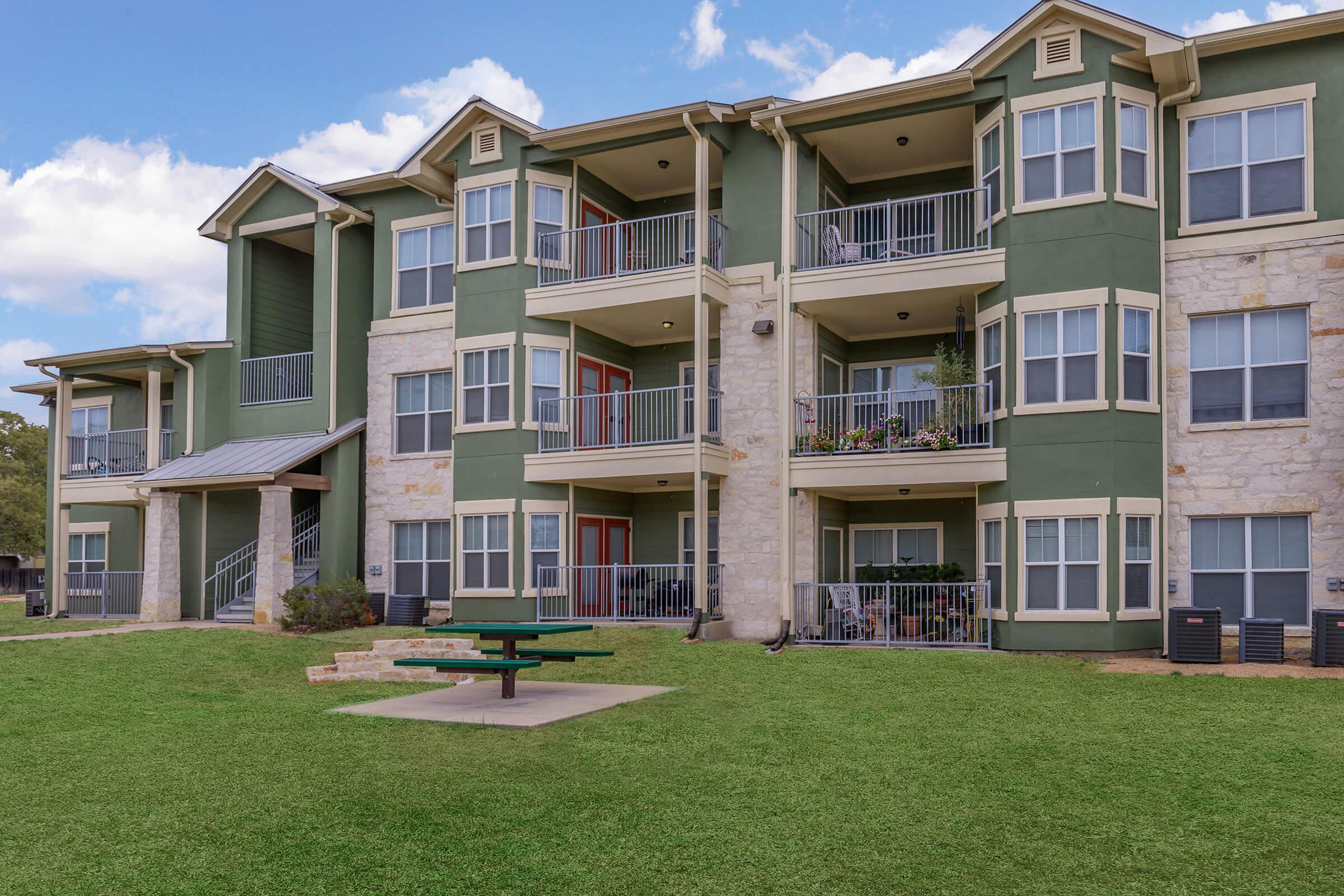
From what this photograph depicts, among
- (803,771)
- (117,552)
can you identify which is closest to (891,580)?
(803,771)

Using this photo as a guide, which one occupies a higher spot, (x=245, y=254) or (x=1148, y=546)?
(x=245, y=254)

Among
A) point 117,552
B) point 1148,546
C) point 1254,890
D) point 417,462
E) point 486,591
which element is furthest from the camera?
point 117,552

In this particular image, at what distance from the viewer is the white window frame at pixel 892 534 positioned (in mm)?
20344

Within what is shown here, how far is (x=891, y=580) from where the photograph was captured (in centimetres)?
1912

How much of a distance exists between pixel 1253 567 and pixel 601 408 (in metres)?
12.0

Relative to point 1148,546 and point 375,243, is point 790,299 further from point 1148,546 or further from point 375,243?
point 375,243

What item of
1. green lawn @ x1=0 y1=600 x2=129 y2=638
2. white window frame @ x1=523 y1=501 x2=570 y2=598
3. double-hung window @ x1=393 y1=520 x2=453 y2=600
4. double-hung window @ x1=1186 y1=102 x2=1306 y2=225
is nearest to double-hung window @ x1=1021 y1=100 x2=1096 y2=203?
double-hung window @ x1=1186 y1=102 x2=1306 y2=225

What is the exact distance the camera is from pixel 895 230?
19.8m

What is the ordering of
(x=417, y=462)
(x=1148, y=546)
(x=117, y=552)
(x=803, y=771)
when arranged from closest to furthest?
(x=803, y=771), (x=1148, y=546), (x=417, y=462), (x=117, y=552)

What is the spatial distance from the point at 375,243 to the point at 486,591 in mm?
8360

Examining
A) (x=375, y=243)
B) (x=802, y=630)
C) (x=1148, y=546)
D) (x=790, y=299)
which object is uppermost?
(x=375, y=243)

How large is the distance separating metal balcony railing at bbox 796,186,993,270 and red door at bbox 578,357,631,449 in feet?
16.3

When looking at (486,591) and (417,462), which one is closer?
(486,591)

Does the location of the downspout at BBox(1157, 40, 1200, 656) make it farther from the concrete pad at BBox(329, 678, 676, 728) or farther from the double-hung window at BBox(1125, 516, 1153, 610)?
the concrete pad at BBox(329, 678, 676, 728)
